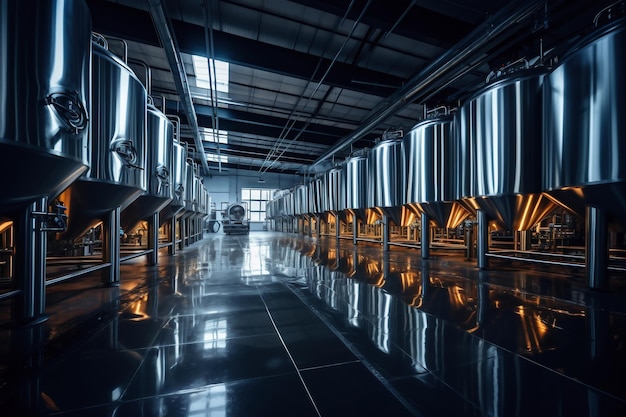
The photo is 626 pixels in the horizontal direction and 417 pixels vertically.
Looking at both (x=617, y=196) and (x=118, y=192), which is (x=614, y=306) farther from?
(x=118, y=192)

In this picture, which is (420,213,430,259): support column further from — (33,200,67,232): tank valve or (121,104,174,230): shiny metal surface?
(33,200,67,232): tank valve

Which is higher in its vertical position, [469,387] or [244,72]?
[244,72]

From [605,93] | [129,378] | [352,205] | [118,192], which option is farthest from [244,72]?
[129,378]

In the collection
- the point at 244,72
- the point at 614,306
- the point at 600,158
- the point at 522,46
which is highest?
the point at 244,72

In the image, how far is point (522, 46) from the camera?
3.85 metres

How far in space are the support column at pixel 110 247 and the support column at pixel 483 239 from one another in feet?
10.6

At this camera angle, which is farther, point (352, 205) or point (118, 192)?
point (352, 205)

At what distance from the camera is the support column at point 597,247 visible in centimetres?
185

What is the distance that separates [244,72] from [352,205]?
11.7 feet

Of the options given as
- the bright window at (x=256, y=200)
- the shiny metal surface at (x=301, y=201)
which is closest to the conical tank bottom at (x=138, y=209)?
the shiny metal surface at (x=301, y=201)

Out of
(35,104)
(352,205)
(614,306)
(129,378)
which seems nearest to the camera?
(129,378)

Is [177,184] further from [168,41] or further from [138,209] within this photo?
[168,41]

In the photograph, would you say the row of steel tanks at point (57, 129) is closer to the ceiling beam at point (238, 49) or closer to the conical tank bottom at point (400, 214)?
the ceiling beam at point (238, 49)

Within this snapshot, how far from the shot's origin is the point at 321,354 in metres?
0.98
